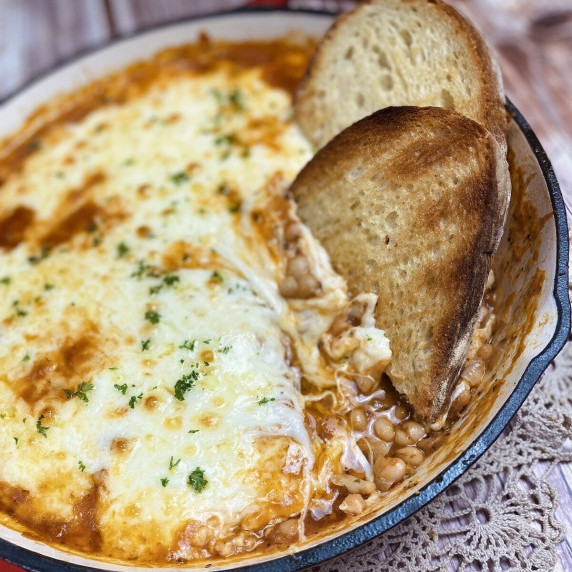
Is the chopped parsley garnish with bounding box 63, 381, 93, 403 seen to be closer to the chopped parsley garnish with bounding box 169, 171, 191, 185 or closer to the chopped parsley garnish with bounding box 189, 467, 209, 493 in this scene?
the chopped parsley garnish with bounding box 189, 467, 209, 493

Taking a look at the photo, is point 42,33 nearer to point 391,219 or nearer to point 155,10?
point 155,10

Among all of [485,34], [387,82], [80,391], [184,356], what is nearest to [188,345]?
[184,356]

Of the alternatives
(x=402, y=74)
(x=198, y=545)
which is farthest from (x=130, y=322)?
(x=402, y=74)

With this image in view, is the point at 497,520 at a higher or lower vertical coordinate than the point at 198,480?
lower

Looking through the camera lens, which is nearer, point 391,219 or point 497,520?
point 497,520

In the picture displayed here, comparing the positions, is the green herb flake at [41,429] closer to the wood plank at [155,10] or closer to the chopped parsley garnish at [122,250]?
the chopped parsley garnish at [122,250]

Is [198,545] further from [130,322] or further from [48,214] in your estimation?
[48,214]

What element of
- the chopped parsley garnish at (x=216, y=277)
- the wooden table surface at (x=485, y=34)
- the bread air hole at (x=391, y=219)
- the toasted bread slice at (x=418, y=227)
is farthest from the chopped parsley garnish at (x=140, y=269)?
the wooden table surface at (x=485, y=34)
